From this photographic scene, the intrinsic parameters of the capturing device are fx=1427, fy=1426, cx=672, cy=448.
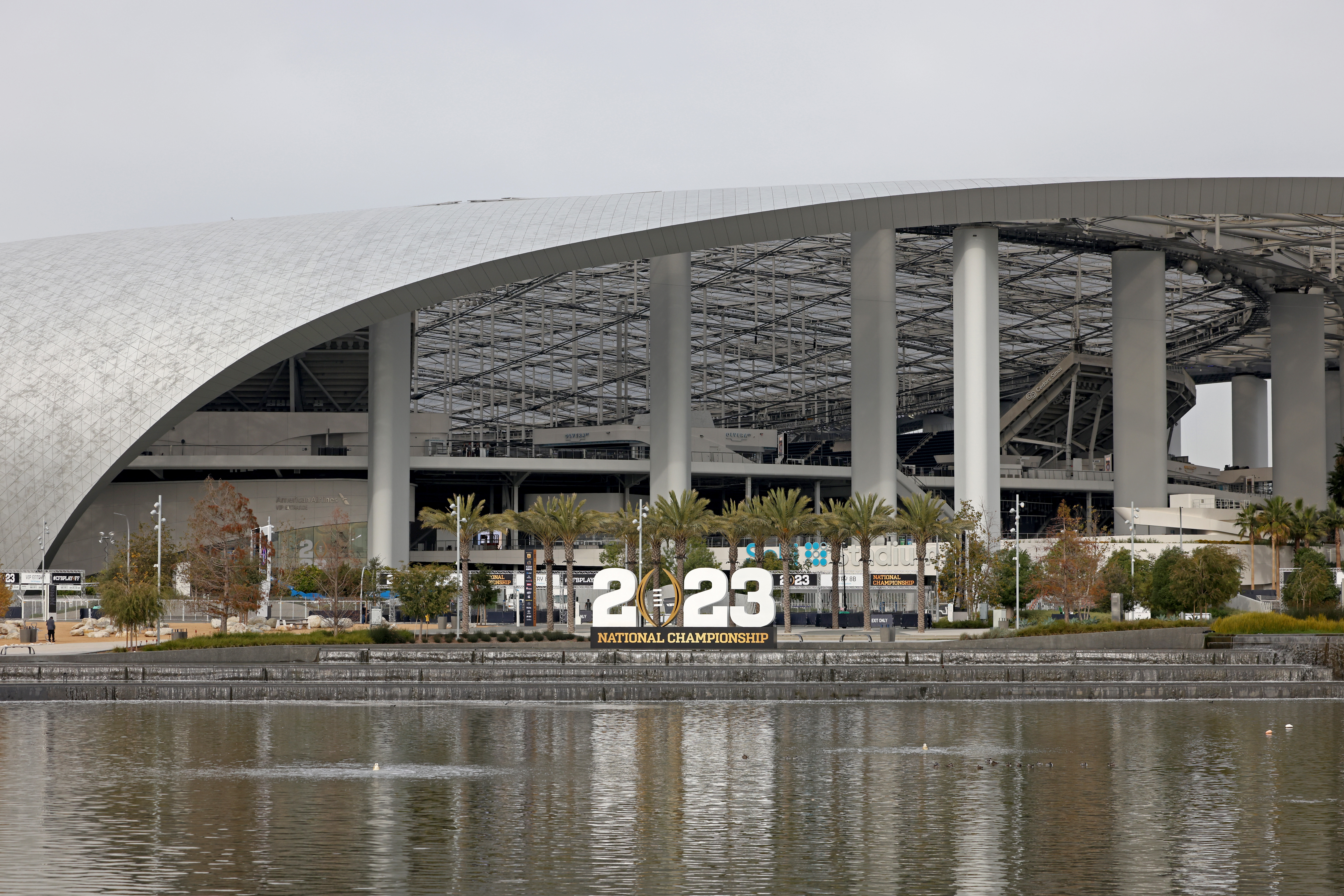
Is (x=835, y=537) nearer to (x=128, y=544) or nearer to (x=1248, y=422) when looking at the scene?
(x=128, y=544)

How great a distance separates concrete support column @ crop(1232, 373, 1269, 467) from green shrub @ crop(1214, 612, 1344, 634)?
78224 mm

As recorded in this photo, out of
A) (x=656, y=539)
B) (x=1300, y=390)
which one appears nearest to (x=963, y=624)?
(x=656, y=539)

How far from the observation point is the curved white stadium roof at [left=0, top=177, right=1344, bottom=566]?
6319 centimetres

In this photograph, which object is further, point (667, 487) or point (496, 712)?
point (667, 487)

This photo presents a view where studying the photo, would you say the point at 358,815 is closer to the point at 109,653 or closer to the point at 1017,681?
the point at 1017,681

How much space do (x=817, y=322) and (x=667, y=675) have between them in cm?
6476

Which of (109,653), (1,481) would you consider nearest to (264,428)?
(1,481)

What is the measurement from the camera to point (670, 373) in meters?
73.2

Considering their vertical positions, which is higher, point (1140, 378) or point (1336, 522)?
point (1140, 378)

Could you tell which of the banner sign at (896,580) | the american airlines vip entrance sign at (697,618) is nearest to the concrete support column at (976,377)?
the banner sign at (896,580)

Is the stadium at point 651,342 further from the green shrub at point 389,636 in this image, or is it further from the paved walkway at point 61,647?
the green shrub at point 389,636

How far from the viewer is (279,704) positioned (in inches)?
1256

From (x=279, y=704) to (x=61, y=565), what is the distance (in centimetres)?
5166

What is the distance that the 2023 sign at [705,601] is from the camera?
41.7 meters
